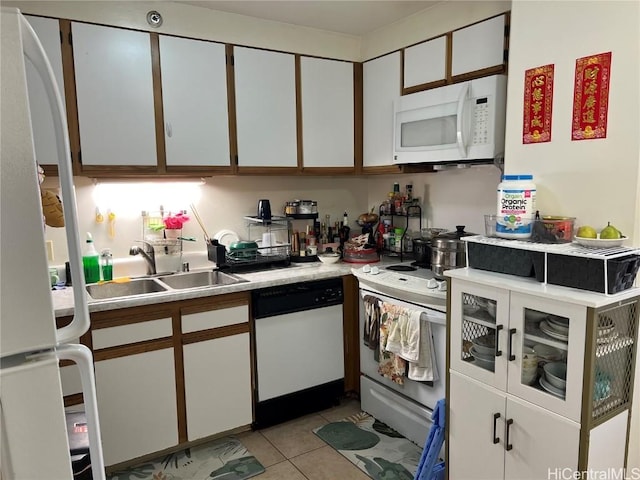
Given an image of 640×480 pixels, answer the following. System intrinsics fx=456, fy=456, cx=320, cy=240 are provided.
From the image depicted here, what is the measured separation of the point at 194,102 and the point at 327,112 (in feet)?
3.13

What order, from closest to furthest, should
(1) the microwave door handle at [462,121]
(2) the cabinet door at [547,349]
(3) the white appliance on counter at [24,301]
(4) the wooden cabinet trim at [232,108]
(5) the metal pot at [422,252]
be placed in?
(3) the white appliance on counter at [24,301] < (2) the cabinet door at [547,349] < (1) the microwave door handle at [462,121] < (4) the wooden cabinet trim at [232,108] < (5) the metal pot at [422,252]

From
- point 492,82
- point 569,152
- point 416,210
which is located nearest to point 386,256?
point 416,210

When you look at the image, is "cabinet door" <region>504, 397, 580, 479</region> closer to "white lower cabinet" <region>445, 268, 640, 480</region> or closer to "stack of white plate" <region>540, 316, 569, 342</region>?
"white lower cabinet" <region>445, 268, 640, 480</region>

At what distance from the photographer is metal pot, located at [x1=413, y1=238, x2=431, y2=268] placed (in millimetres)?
2977

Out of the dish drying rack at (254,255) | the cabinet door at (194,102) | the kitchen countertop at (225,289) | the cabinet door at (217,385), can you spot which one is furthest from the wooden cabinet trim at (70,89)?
the cabinet door at (217,385)

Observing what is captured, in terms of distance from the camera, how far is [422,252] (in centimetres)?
301

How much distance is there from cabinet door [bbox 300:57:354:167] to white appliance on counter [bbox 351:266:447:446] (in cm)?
88

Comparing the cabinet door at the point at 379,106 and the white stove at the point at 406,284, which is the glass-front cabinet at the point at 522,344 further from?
the cabinet door at the point at 379,106

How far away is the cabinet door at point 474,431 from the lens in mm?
1853

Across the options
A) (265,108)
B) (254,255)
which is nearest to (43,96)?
(265,108)

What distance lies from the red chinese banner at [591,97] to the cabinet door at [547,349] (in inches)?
28.2

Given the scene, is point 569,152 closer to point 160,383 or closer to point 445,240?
point 445,240

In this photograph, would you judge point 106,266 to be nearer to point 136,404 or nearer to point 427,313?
point 136,404

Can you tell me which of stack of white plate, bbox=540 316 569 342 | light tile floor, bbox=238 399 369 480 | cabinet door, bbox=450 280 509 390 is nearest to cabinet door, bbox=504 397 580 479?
cabinet door, bbox=450 280 509 390
